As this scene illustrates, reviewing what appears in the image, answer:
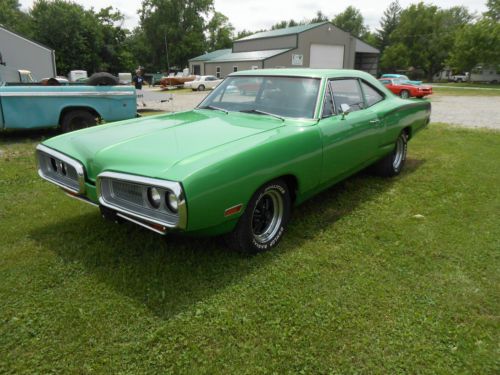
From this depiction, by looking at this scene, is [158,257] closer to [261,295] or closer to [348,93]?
[261,295]

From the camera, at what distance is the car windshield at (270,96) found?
3.71m

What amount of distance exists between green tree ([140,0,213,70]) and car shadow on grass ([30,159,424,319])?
59670 millimetres

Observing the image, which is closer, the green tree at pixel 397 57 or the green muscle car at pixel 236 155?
the green muscle car at pixel 236 155

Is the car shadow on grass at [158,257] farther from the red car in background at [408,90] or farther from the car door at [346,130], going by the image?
the red car in background at [408,90]

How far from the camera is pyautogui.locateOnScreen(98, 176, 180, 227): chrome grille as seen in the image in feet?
8.16

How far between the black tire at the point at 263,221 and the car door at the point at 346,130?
0.57 meters

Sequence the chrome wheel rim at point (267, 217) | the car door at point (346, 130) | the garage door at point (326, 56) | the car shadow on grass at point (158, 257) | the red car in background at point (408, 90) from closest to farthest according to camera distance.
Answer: the car shadow on grass at point (158, 257) → the chrome wheel rim at point (267, 217) → the car door at point (346, 130) → the red car in background at point (408, 90) → the garage door at point (326, 56)

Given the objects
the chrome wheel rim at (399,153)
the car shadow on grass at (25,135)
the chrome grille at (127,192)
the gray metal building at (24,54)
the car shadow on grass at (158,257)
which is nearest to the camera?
the chrome grille at (127,192)

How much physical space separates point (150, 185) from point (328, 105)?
83.1 inches

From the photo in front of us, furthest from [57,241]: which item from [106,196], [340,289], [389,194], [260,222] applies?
[389,194]

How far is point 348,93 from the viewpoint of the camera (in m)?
4.34

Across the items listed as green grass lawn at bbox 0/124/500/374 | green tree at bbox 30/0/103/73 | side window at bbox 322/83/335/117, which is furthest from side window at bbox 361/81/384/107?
green tree at bbox 30/0/103/73

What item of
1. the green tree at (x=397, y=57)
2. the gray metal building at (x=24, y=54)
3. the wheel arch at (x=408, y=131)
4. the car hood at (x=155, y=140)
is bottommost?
the wheel arch at (x=408, y=131)

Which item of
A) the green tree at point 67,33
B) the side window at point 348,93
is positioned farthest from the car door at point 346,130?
the green tree at point 67,33
